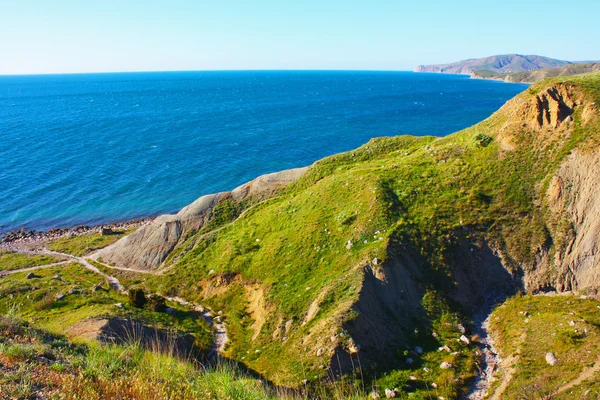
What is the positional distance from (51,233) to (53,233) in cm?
37

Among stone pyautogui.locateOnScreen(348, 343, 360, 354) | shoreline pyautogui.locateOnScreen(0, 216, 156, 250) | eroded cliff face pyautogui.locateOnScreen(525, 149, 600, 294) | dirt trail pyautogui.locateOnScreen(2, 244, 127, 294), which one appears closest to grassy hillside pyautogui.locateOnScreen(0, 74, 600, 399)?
stone pyautogui.locateOnScreen(348, 343, 360, 354)

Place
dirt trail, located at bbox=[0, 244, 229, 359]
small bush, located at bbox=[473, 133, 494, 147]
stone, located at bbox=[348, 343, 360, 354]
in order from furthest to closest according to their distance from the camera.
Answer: small bush, located at bbox=[473, 133, 494, 147] → dirt trail, located at bbox=[0, 244, 229, 359] → stone, located at bbox=[348, 343, 360, 354]

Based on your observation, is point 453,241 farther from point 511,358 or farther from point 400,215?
point 511,358

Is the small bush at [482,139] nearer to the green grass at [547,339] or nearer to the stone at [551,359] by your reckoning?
the green grass at [547,339]

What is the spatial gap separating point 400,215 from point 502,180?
9.41 m

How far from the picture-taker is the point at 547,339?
77.9 ft

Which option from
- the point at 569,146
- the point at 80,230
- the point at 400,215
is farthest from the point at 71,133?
the point at 569,146

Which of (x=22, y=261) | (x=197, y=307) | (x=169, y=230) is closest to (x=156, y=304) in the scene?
(x=197, y=307)

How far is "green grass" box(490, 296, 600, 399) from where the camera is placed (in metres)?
20.6

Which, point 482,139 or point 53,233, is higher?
point 482,139

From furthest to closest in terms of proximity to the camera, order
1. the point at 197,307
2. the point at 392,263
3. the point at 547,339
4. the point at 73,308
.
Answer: the point at 197,307
the point at 73,308
the point at 392,263
the point at 547,339

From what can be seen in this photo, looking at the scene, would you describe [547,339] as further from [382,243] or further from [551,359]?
[382,243]

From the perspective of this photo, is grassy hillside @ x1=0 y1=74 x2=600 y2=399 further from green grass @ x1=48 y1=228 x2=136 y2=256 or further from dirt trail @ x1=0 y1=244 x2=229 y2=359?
green grass @ x1=48 y1=228 x2=136 y2=256

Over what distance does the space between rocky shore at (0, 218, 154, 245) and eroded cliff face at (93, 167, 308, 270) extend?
738 inches
